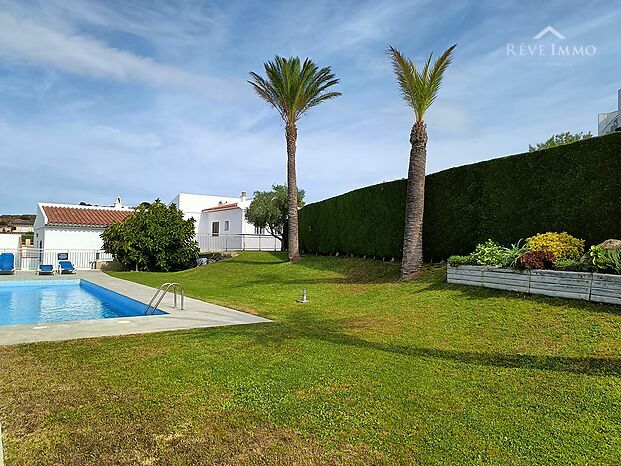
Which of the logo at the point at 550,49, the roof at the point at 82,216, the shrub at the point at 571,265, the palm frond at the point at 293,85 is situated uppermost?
the palm frond at the point at 293,85

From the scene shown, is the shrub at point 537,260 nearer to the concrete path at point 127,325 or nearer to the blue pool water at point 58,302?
the concrete path at point 127,325

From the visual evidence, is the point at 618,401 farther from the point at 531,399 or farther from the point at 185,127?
the point at 185,127

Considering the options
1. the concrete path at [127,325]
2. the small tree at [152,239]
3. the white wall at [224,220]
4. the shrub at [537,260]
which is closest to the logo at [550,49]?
the shrub at [537,260]

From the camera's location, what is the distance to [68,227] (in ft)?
101

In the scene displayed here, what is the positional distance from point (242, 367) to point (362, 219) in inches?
544

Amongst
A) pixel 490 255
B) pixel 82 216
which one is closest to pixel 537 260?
pixel 490 255

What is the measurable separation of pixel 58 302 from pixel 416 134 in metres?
14.7

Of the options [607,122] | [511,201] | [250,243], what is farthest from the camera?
[250,243]

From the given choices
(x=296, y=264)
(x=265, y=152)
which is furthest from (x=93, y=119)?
(x=296, y=264)

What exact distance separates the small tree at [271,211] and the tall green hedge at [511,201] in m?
14.1

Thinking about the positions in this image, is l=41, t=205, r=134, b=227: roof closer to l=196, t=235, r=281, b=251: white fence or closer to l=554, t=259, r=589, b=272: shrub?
l=196, t=235, r=281, b=251: white fence

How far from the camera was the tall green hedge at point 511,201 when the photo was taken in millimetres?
9344

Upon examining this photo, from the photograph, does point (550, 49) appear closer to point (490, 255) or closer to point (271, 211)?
point (490, 255)

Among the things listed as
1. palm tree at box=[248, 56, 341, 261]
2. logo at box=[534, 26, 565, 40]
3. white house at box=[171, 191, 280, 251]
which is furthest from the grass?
white house at box=[171, 191, 280, 251]
